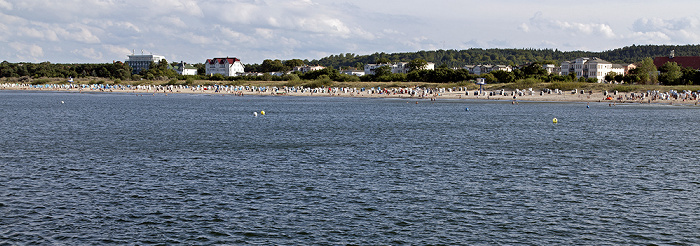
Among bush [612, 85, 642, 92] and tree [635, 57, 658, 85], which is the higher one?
tree [635, 57, 658, 85]

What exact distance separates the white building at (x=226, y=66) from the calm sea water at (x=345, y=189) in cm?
15369

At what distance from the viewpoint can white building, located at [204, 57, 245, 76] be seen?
626ft

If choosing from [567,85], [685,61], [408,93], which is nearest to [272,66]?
[408,93]

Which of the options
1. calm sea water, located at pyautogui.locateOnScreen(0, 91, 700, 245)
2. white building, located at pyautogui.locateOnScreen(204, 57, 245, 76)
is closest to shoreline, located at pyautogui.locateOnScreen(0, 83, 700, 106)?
calm sea water, located at pyautogui.locateOnScreen(0, 91, 700, 245)

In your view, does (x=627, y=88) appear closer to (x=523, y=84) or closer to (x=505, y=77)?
(x=523, y=84)

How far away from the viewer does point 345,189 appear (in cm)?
2025

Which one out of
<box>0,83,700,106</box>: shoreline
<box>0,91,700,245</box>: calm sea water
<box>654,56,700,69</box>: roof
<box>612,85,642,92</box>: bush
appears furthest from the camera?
<box>654,56,700,69</box>: roof

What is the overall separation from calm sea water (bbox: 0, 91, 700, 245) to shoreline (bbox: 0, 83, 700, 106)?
5325 centimetres

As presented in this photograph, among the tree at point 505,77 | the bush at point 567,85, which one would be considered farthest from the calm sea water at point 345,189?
the tree at point 505,77

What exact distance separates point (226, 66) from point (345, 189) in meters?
177

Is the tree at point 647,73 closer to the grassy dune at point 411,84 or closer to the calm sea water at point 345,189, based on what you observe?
the grassy dune at point 411,84

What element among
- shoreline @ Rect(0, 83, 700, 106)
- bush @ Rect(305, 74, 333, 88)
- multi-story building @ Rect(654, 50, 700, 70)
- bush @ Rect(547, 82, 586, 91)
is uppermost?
multi-story building @ Rect(654, 50, 700, 70)

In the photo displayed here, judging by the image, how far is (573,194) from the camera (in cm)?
1981

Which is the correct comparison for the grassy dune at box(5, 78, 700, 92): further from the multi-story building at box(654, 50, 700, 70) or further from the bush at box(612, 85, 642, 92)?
the multi-story building at box(654, 50, 700, 70)
